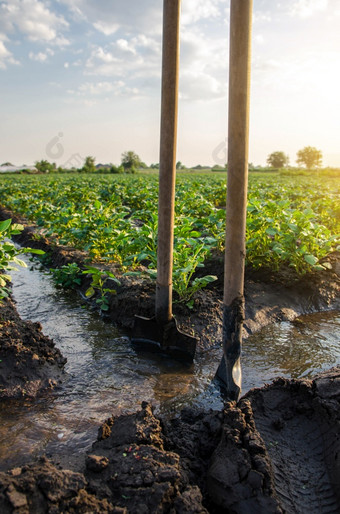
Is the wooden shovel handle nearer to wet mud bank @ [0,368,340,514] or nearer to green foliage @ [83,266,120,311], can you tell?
green foliage @ [83,266,120,311]

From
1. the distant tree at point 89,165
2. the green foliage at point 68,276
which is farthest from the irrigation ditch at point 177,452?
the distant tree at point 89,165

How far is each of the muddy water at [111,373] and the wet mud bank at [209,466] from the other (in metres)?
0.42

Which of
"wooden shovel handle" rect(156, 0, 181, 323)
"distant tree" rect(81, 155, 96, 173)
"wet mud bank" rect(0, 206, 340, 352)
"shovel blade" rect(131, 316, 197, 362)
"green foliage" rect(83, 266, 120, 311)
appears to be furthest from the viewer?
"distant tree" rect(81, 155, 96, 173)

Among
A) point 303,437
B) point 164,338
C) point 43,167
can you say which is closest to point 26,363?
point 164,338

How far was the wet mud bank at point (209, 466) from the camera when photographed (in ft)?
5.79

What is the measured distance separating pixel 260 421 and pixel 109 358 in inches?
62.7

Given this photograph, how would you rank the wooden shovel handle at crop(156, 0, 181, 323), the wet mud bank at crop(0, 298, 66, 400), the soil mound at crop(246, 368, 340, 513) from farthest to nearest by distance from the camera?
the wooden shovel handle at crop(156, 0, 181, 323) → the wet mud bank at crop(0, 298, 66, 400) → the soil mound at crop(246, 368, 340, 513)

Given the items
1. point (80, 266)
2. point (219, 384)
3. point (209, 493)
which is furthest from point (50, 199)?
point (209, 493)

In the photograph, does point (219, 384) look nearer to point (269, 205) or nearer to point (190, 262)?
point (190, 262)

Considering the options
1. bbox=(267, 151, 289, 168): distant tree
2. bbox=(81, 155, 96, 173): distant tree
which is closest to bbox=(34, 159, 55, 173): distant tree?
bbox=(81, 155, 96, 173): distant tree

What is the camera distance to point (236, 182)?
279cm

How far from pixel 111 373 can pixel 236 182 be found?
1781 millimetres

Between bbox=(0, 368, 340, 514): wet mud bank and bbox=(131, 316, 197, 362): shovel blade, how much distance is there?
1089 millimetres

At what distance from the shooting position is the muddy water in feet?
8.55
